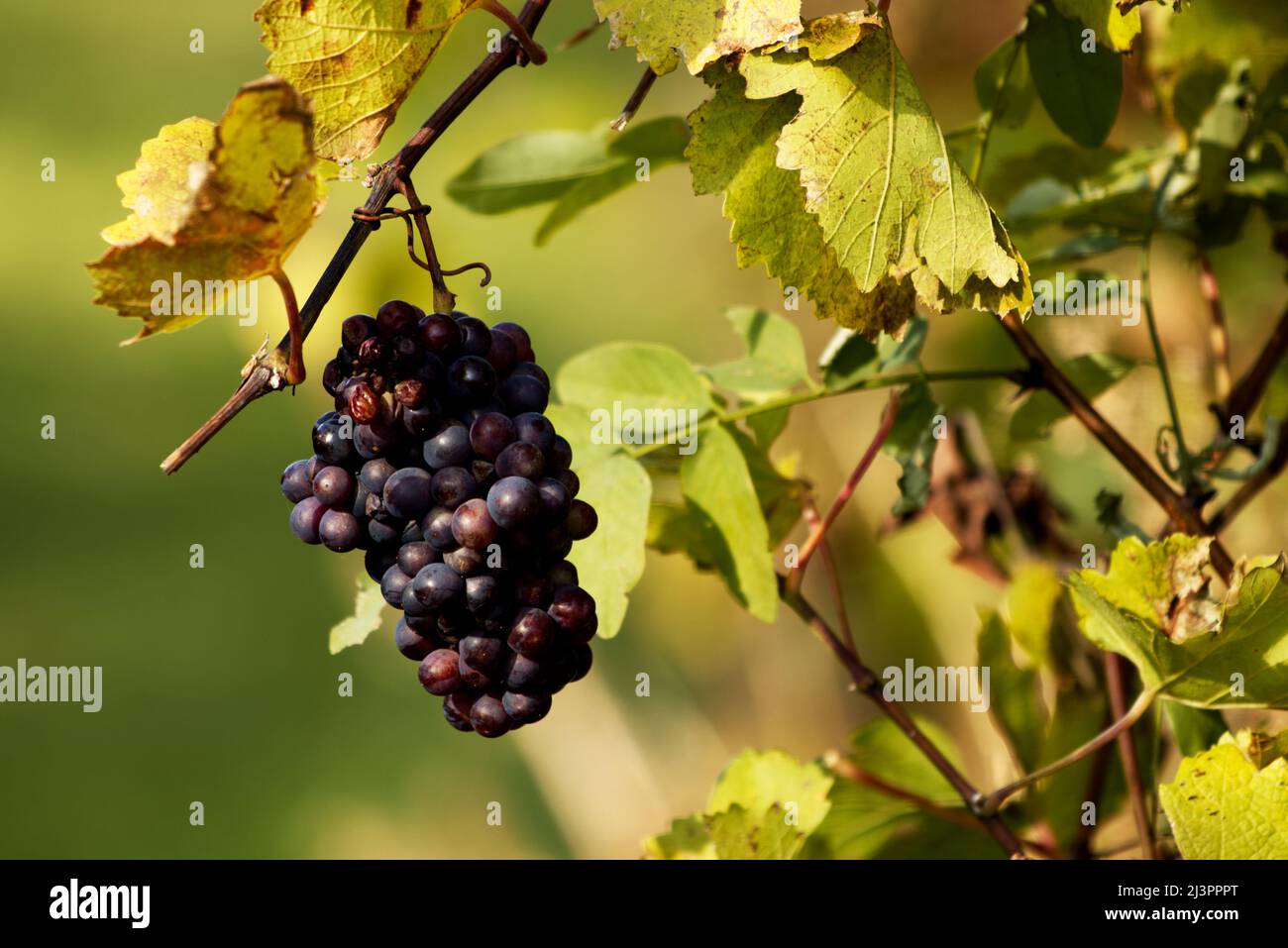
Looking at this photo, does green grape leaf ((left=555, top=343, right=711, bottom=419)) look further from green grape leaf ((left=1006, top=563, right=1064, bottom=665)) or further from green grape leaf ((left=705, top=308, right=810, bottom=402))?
green grape leaf ((left=1006, top=563, right=1064, bottom=665))

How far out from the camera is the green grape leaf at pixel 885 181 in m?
0.51

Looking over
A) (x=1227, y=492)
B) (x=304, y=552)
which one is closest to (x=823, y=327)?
(x=1227, y=492)

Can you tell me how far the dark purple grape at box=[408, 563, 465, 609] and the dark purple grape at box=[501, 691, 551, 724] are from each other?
0.05m

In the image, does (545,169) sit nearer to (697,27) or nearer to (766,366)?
(766,366)

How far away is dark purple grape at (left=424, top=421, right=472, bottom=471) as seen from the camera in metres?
0.48

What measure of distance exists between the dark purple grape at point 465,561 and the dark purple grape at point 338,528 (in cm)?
5

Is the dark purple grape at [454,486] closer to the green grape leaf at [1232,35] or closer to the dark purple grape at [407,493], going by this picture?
the dark purple grape at [407,493]

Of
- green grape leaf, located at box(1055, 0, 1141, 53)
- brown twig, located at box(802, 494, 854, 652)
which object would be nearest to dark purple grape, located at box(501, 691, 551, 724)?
brown twig, located at box(802, 494, 854, 652)

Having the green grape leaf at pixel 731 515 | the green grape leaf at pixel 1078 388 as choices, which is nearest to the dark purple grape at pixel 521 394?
the green grape leaf at pixel 731 515

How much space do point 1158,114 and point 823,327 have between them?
0.86 metres

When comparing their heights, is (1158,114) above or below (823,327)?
below
